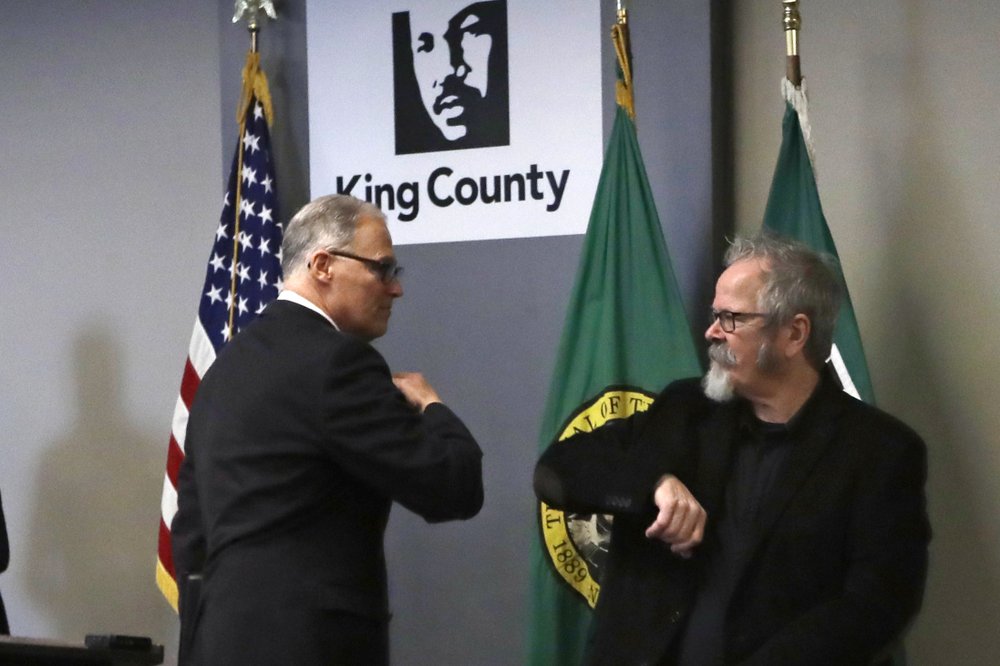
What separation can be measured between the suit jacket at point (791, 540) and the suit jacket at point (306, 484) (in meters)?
0.33

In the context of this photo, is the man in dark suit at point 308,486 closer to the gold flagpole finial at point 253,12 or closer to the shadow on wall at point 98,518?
the gold flagpole finial at point 253,12

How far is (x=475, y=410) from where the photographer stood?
344 cm

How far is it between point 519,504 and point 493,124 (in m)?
1.04

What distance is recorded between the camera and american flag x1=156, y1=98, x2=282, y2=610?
3.57 metres

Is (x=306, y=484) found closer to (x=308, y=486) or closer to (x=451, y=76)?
(x=308, y=486)

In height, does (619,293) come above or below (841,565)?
above

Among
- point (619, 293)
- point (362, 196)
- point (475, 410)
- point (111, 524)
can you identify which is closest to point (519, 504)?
point (475, 410)

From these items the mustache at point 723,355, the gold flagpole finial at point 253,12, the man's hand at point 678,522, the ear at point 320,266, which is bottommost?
the man's hand at point 678,522

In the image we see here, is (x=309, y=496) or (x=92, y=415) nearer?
(x=309, y=496)

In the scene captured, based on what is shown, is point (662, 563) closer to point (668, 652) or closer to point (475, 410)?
point (668, 652)

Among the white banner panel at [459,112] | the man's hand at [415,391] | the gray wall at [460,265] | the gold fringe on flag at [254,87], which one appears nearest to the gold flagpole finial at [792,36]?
the gray wall at [460,265]

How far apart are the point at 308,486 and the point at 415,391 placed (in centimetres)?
27

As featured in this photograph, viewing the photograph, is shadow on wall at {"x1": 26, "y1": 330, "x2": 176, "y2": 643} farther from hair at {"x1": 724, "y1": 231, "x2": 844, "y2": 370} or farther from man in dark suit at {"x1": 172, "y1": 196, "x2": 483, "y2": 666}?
hair at {"x1": 724, "y1": 231, "x2": 844, "y2": 370}

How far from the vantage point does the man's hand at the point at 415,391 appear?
85.8 inches
